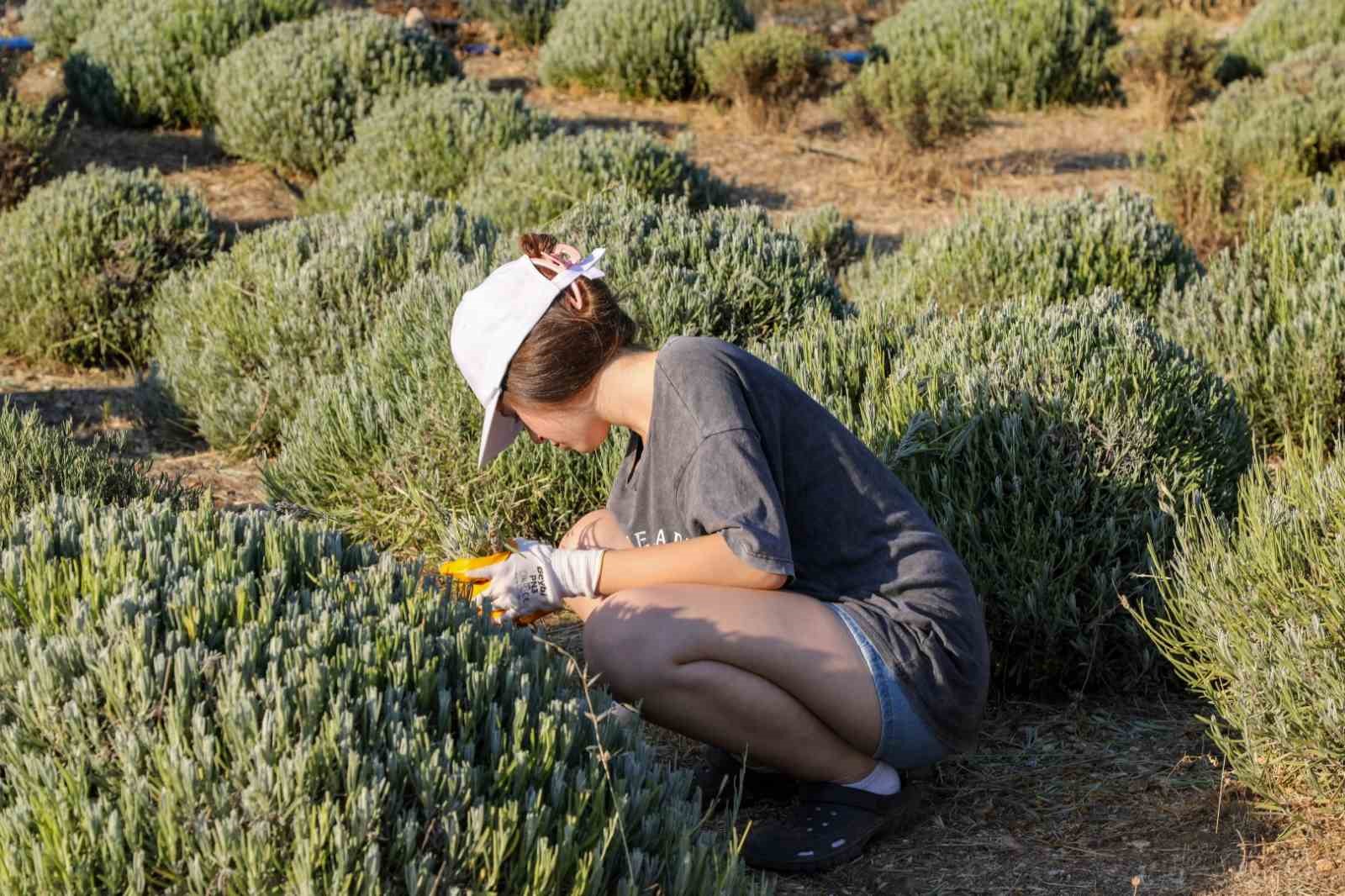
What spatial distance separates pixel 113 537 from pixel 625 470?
116 centimetres

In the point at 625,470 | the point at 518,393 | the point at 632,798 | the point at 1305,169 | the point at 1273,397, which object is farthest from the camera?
the point at 1305,169

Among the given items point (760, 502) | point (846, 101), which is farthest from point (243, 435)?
point (846, 101)

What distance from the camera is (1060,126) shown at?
1165 centimetres

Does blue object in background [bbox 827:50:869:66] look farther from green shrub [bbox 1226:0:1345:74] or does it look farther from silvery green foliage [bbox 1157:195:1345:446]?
silvery green foliage [bbox 1157:195:1345:446]

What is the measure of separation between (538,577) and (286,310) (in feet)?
10.3

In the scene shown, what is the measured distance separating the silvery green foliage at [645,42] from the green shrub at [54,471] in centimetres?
779

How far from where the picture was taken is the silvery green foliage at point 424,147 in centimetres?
817

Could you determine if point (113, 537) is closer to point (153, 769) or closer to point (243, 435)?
point (153, 769)

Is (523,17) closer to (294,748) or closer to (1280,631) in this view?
(1280,631)

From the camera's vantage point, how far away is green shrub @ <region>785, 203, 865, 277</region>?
7.62 m

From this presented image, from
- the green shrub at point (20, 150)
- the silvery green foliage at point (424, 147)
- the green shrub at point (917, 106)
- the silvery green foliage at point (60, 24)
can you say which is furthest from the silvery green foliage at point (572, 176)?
the silvery green foliage at point (60, 24)

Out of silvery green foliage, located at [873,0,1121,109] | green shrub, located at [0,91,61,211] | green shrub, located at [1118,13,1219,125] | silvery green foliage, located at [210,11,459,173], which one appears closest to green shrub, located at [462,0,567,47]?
silvery green foliage, located at [873,0,1121,109]

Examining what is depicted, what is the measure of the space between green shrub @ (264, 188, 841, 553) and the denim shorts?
1657 mm

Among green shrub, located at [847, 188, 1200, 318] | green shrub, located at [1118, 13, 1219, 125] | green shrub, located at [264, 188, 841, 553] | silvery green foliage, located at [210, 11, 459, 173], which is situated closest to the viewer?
green shrub, located at [264, 188, 841, 553]
